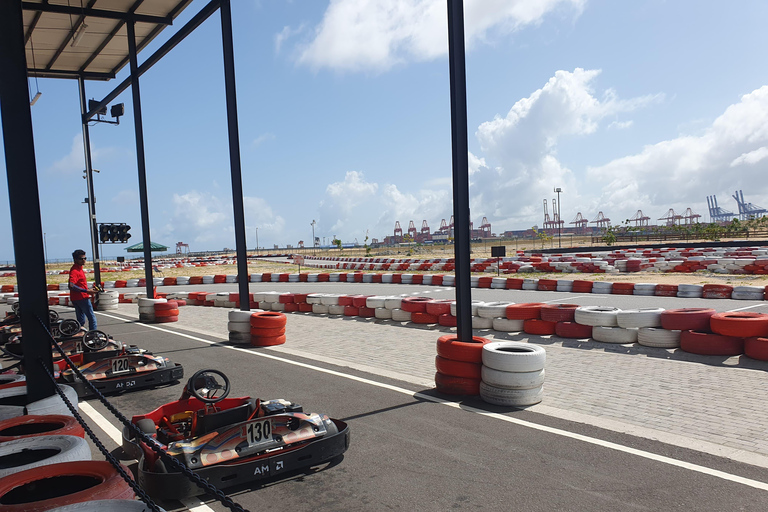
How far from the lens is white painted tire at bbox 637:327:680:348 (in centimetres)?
816

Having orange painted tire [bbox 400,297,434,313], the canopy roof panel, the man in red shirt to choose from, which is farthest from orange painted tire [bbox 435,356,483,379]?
the canopy roof panel

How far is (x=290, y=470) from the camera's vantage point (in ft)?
13.8

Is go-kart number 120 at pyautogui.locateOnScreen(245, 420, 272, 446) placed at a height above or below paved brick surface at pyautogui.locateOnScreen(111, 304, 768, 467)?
above

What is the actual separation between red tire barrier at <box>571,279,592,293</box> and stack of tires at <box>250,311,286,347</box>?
10.3 metres

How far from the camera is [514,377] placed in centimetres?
576

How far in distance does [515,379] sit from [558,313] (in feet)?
13.6

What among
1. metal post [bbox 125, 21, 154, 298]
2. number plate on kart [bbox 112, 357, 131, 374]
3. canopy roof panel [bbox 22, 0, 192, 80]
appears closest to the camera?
number plate on kart [bbox 112, 357, 131, 374]

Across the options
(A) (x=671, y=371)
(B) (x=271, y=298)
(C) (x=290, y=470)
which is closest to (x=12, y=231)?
(C) (x=290, y=470)

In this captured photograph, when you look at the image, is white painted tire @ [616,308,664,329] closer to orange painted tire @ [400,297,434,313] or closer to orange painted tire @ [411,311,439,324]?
orange painted tire @ [411,311,439,324]

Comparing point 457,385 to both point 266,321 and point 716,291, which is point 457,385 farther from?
point 716,291

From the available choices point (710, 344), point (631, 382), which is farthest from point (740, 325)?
point (631, 382)

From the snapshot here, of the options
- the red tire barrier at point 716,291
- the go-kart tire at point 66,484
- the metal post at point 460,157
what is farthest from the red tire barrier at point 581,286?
the go-kart tire at point 66,484

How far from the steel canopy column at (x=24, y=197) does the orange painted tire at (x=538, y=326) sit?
25.0 feet

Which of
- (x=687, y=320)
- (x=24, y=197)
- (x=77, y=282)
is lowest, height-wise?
(x=687, y=320)
